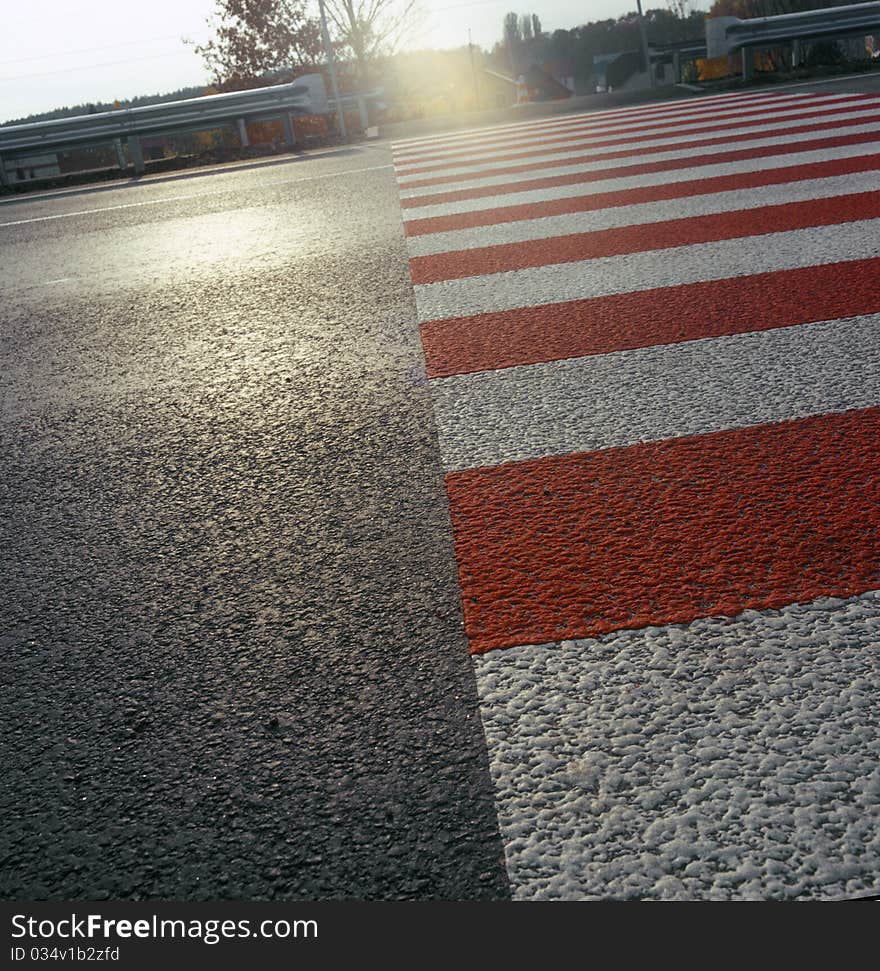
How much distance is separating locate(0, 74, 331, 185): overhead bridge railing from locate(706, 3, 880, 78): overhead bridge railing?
6.25 m

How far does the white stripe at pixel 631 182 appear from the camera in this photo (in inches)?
A: 257

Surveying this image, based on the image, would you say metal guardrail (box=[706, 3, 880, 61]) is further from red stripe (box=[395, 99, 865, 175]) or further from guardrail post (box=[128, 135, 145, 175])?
guardrail post (box=[128, 135, 145, 175])

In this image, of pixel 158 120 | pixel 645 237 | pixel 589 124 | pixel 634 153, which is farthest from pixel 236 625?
pixel 158 120

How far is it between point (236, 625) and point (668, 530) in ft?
2.79

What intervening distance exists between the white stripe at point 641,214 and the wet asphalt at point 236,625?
4.87 ft

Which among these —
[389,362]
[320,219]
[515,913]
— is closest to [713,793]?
[515,913]

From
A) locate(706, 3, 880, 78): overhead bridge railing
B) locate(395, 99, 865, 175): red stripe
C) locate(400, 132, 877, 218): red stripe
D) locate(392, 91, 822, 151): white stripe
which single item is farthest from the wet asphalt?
locate(706, 3, 880, 78): overhead bridge railing

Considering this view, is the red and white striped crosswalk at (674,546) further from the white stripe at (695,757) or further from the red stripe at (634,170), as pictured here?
the red stripe at (634,170)

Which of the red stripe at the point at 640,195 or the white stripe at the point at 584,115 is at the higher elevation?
the white stripe at the point at 584,115

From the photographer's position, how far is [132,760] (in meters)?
1.47

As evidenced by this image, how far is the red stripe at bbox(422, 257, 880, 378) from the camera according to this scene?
328 cm

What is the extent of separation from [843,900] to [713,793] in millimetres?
206

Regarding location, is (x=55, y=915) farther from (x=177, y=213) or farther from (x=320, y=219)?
(x=177, y=213)

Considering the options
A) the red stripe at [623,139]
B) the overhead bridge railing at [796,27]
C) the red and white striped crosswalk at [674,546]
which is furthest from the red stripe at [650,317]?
the overhead bridge railing at [796,27]
